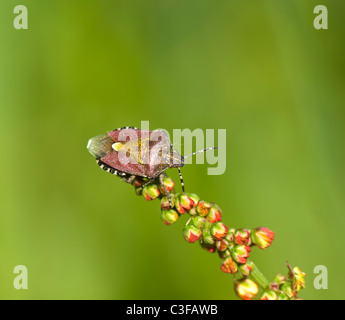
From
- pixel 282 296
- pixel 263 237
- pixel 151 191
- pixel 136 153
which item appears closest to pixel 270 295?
pixel 282 296

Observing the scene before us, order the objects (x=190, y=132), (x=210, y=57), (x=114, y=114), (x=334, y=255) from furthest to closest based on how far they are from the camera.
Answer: (x=210, y=57) < (x=114, y=114) < (x=190, y=132) < (x=334, y=255)

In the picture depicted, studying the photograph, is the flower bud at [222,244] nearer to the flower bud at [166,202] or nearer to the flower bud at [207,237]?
the flower bud at [207,237]

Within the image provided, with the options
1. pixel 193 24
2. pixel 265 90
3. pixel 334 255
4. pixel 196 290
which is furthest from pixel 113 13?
pixel 334 255

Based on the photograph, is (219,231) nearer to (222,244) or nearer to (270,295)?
(222,244)

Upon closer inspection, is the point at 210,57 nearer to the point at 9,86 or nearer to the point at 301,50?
the point at 301,50


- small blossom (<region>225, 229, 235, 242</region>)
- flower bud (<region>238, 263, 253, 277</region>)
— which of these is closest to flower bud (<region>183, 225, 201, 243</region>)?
small blossom (<region>225, 229, 235, 242</region>)
